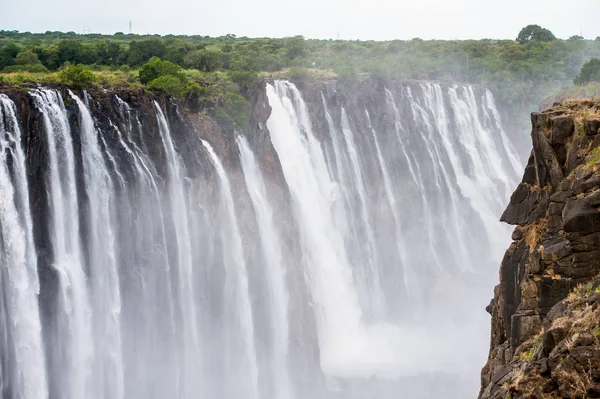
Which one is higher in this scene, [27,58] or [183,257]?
[27,58]

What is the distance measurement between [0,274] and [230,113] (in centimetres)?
2041

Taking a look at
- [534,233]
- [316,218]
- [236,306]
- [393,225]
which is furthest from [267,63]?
[534,233]

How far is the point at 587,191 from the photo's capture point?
1709cm

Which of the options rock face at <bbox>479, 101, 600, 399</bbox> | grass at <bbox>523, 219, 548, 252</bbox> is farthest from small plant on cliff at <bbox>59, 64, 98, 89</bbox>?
grass at <bbox>523, 219, 548, 252</bbox>

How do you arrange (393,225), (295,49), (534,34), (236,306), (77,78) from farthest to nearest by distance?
(534,34) < (295,49) < (393,225) < (236,306) < (77,78)

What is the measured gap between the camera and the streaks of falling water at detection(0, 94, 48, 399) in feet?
103

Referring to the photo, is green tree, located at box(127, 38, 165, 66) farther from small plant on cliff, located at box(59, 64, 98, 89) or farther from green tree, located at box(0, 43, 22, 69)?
small plant on cliff, located at box(59, 64, 98, 89)

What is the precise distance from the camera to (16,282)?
3206 cm

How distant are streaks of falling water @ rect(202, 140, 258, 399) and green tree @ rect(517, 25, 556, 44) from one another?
281 feet

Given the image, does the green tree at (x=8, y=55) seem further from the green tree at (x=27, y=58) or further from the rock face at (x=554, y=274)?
the rock face at (x=554, y=274)

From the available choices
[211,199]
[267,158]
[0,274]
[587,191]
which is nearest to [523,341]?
[587,191]

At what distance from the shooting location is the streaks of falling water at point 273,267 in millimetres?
42812

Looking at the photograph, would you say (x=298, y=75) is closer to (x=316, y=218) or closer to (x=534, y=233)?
(x=316, y=218)

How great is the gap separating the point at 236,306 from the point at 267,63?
29939mm
